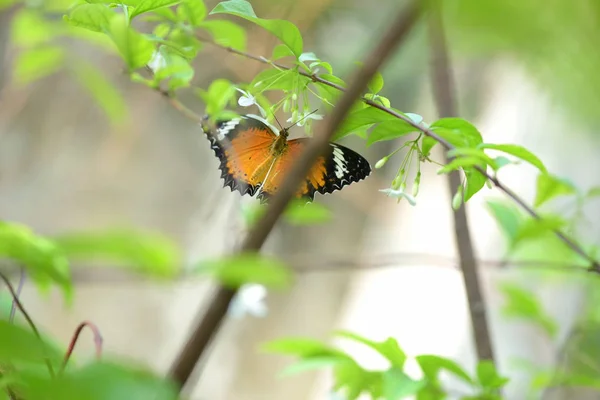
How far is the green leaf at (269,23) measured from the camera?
40 centimetres

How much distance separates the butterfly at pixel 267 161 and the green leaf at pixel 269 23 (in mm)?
97

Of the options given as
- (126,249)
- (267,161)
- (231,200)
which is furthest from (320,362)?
(231,200)

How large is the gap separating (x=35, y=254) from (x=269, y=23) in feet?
0.81

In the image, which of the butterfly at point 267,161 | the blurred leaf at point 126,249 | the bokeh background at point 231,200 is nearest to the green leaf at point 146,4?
the butterfly at point 267,161

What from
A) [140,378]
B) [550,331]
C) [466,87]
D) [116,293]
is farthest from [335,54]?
[140,378]

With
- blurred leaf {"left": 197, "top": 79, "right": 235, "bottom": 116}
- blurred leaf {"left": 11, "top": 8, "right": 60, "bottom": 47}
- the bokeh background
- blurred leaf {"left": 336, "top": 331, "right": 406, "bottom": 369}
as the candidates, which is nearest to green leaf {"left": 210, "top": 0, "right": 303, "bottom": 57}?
blurred leaf {"left": 197, "top": 79, "right": 235, "bottom": 116}

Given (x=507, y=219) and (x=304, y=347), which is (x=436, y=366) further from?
(x=507, y=219)

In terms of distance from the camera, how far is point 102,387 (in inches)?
7.3

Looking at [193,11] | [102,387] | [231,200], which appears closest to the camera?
[102,387]

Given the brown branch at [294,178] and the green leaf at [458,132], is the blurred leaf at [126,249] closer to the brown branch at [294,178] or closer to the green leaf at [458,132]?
the brown branch at [294,178]

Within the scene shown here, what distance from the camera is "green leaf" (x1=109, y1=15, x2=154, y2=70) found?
0.42 meters

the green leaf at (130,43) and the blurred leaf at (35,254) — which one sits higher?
the green leaf at (130,43)

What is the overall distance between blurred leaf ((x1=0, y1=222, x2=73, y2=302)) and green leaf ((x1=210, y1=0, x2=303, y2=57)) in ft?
0.66

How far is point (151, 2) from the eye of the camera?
42 centimetres
